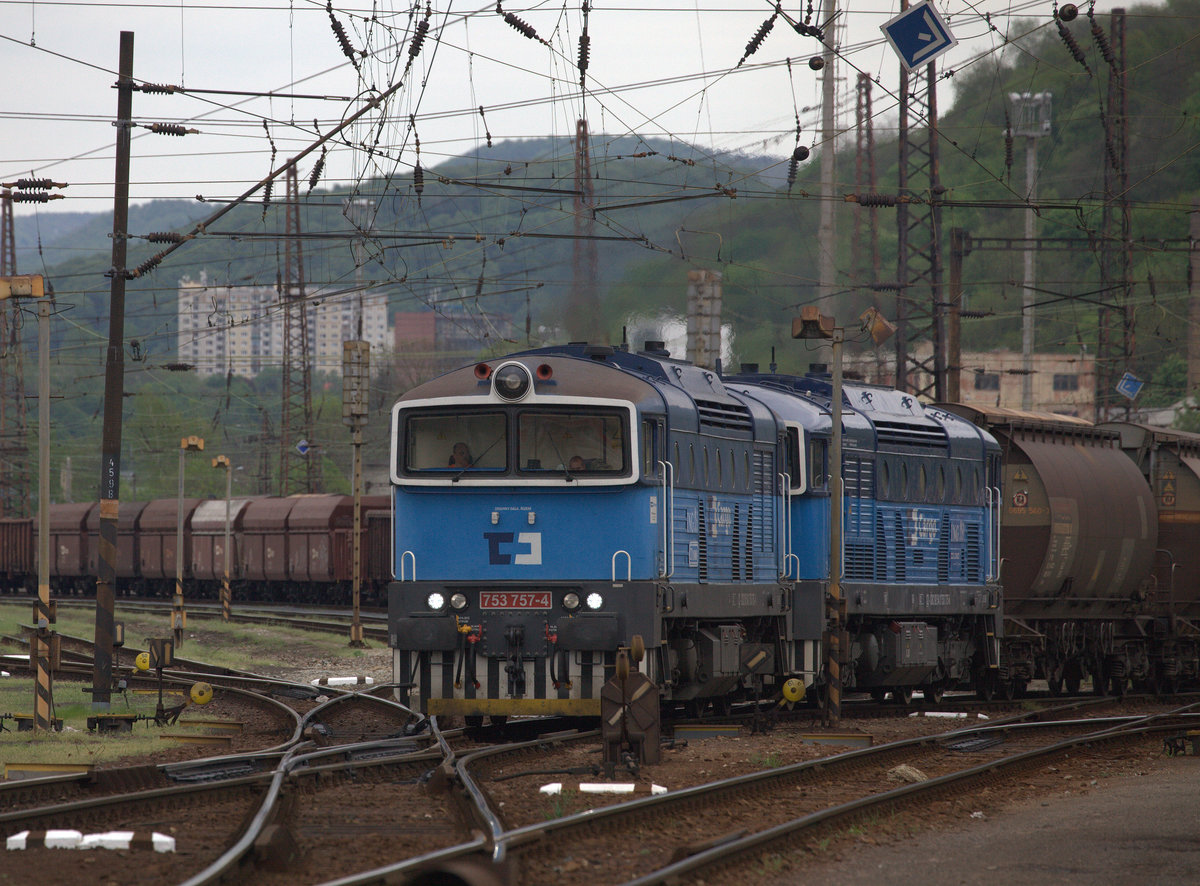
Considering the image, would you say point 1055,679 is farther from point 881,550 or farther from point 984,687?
point 881,550

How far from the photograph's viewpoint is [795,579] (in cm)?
1984

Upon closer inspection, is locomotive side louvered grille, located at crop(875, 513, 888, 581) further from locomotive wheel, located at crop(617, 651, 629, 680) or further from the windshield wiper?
locomotive wheel, located at crop(617, 651, 629, 680)

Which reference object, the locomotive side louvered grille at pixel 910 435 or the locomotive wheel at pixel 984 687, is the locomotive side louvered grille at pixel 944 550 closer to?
the locomotive side louvered grille at pixel 910 435

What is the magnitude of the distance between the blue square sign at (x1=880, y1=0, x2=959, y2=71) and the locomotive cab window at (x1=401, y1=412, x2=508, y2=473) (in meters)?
7.87

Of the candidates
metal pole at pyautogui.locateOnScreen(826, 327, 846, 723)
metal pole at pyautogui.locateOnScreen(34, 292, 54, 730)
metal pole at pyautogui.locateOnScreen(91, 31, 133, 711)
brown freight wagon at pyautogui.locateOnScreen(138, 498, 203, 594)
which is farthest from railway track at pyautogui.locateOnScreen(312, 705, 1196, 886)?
brown freight wagon at pyautogui.locateOnScreen(138, 498, 203, 594)

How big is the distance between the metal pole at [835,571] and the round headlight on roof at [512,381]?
5082mm

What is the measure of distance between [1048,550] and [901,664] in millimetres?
4407

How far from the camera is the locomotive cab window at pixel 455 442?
621 inches

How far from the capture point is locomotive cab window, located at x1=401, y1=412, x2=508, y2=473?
1577cm

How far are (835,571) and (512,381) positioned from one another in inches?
223

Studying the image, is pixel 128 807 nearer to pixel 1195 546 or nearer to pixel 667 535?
pixel 667 535

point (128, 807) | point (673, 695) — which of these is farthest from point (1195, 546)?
point (128, 807)

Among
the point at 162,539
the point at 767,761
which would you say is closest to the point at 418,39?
the point at 767,761

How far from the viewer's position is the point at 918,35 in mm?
19734
